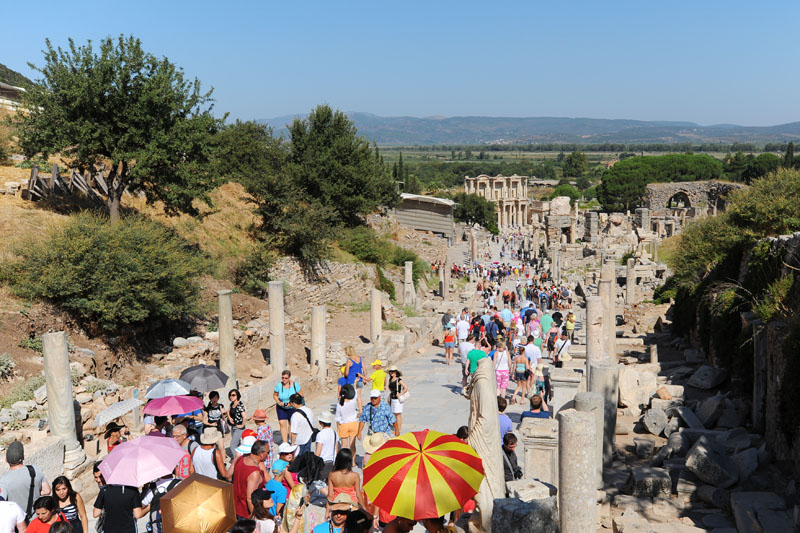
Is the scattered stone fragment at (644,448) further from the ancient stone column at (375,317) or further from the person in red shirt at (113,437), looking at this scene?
the ancient stone column at (375,317)

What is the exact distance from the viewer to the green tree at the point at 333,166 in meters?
34.8

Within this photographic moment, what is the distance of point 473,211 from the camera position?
3415 inches

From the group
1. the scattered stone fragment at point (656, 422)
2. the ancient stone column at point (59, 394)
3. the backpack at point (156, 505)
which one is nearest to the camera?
the backpack at point (156, 505)

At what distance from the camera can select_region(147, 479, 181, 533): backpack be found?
7297mm

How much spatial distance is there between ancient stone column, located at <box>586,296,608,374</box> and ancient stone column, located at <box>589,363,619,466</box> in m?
3.34

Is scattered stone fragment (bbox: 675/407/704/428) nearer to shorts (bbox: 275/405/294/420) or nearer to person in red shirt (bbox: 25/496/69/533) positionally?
shorts (bbox: 275/405/294/420)

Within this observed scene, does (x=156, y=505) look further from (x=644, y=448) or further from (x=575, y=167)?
(x=575, y=167)

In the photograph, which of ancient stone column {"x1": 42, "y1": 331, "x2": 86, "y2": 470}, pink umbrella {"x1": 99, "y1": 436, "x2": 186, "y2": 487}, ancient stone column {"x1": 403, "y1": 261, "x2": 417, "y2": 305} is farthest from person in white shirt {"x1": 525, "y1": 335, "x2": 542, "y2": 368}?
ancient stone column {"x1": 403, "y1": 261, "x2": 417, "y2": 305}

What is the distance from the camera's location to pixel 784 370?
10.7 meters

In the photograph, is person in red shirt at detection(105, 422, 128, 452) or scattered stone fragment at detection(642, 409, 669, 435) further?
scattered stone fragment at detection(642, 409, 669, 435)

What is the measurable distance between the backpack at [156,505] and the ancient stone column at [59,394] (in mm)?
3890

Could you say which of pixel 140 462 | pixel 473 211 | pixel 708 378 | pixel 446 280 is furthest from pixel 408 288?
pixel 473 211

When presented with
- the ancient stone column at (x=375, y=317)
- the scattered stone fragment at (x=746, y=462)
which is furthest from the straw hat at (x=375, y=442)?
the ancient stone column at (x=375, y=317)

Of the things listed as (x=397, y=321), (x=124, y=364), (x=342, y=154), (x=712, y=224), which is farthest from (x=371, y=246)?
(x=124, y=364)
